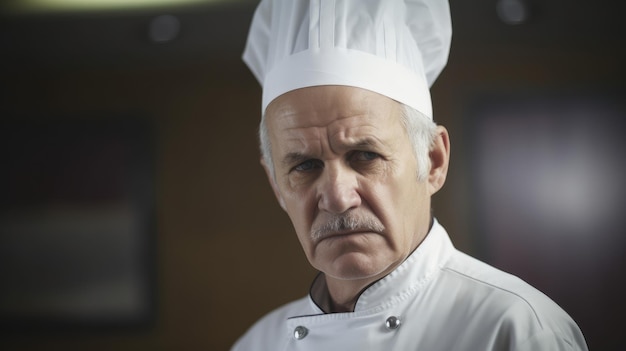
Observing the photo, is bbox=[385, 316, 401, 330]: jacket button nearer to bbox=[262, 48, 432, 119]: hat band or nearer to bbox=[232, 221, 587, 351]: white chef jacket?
bbox=[232, 221, 587, 351]: white chef jacket

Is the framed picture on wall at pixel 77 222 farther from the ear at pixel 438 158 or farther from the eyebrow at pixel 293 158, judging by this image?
the ear at pixel 438 158

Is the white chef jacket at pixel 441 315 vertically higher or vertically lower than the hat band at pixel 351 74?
lower

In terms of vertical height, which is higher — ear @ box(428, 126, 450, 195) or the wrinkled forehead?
the wrinkled forehead

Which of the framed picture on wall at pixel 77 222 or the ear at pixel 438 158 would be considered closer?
the ear at pixel 438 158

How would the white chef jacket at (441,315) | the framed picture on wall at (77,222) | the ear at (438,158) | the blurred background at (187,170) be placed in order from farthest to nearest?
the framed picture on wall at (77,222) < the blurred background at (187,170) < the ear at (438,158) < the white chef jacket at (441,315)

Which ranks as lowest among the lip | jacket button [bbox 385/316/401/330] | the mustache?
jacket button [bbox 385/316/401/330]

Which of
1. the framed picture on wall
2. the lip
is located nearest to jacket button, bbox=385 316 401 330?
the lip

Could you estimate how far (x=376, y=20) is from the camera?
74cm

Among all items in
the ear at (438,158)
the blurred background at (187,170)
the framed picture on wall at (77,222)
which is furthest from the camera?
the framed picture on wall at (77,222)

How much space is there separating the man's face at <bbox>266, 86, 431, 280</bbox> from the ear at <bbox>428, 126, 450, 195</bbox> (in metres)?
0.05

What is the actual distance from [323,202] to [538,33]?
1.62 feet

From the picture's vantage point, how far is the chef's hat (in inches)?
28.4

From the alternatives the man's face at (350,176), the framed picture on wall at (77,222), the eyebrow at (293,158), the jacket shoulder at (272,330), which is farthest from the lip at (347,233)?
the framed picture on wall at (77,222)

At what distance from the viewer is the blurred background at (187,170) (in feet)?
3.05
